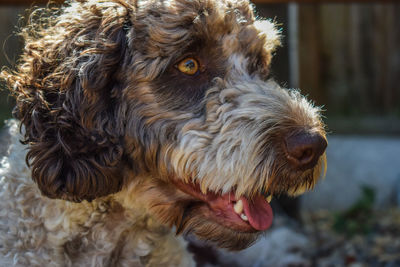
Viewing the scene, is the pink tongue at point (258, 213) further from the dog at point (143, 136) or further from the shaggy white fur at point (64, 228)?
the shaggy white fur at point (64, 228)

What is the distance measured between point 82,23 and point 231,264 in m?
2.21

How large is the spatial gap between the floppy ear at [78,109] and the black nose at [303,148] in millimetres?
750

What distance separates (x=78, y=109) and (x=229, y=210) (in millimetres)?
820

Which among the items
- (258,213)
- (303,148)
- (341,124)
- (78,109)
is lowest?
(341,124)

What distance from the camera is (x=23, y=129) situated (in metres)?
2.89

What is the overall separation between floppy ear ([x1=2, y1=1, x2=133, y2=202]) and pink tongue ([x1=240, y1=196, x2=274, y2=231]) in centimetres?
60

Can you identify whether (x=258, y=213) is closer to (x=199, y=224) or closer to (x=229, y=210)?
(x=229, y=210)

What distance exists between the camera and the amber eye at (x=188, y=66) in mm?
2734

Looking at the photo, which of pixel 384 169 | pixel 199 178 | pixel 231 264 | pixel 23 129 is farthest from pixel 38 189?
pixel 384 169

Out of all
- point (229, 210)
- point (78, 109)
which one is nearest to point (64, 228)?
point (78, 109)

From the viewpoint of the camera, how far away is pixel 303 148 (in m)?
2.50

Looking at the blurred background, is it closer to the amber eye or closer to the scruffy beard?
the amber eye

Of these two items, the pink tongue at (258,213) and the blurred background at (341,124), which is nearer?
the pink tongue at (258,213)

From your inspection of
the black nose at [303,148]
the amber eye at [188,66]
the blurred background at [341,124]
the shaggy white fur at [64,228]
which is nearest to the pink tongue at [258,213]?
the black nose at [303,148]
